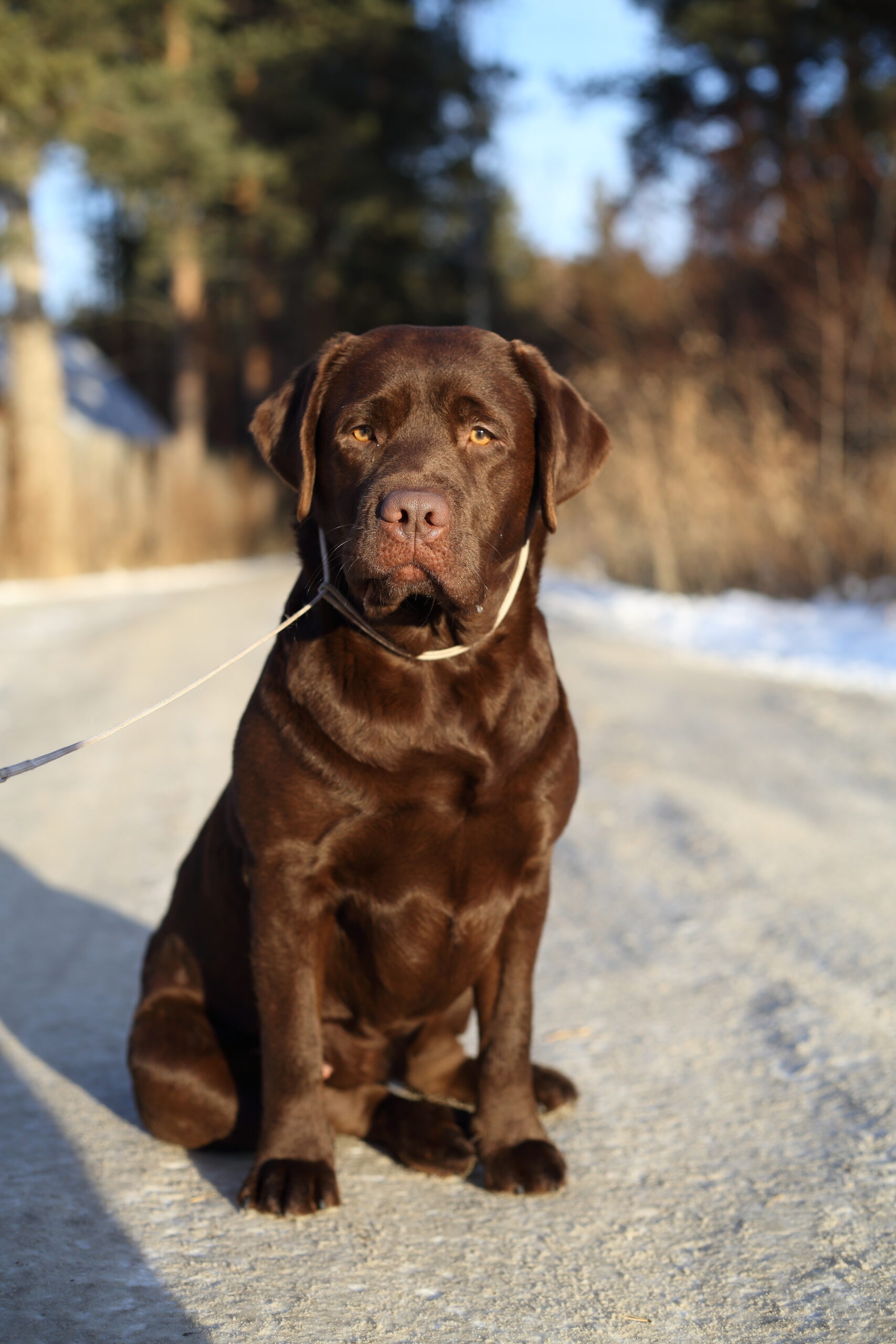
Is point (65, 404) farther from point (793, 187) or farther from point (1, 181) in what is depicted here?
point (793, 187)

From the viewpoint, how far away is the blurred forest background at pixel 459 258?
13531 millimetres

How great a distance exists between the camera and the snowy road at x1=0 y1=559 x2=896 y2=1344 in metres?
2.14

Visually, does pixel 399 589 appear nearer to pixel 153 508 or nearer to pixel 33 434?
pixel 33 434

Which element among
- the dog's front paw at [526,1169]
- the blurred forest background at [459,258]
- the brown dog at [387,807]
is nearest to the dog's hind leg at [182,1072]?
the brown dog at [387,807]

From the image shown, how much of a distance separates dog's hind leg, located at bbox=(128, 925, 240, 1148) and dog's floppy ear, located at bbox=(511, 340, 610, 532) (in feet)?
4.41

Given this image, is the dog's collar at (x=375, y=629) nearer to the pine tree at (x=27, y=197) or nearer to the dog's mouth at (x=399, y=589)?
the dog's mouth at (x=399, y=589)

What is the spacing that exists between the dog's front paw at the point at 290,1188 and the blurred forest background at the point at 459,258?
9.87 m

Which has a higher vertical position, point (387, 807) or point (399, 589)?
point (399, 589)

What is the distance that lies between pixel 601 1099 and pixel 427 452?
1645 millimetres

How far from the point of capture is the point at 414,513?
244 centimetres

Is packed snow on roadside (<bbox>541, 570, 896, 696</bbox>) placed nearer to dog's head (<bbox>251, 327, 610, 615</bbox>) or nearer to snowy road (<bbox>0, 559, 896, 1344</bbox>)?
snowy road (<bbox>0, 559, 896, 1344</bbox>)

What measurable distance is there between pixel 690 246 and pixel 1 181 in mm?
12298

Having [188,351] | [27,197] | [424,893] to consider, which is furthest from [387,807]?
[188,351]

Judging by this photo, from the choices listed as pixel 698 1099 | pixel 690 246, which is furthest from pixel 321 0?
pixel 698 1099
